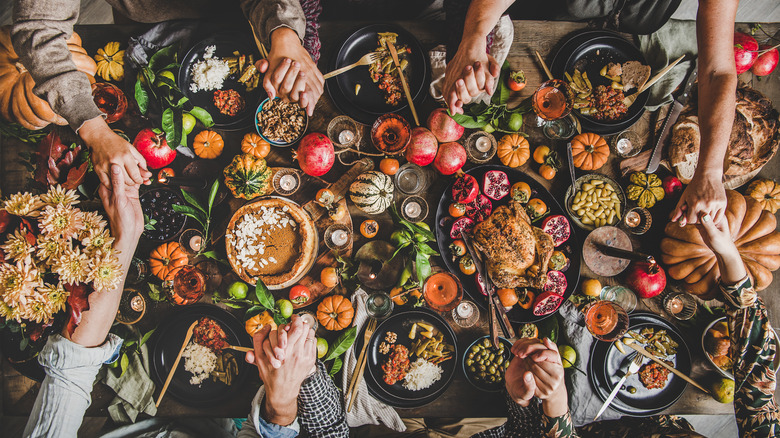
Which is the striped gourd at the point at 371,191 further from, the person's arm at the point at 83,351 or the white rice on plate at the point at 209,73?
the person's arm at the point at 83,351

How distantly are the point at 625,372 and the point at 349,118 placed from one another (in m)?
2.18

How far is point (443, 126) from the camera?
6.43ft

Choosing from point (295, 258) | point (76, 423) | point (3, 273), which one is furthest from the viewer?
point (295, 258)

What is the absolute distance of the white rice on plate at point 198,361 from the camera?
6.58 ft

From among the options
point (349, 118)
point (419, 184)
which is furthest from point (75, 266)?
point (419, 184)

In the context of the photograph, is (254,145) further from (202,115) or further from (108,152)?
(108,152)

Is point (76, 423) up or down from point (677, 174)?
down

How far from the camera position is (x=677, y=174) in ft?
6.81

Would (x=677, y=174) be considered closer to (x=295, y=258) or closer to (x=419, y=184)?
(x=419, y=184)

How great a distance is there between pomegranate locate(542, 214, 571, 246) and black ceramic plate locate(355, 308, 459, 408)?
2.59 feet

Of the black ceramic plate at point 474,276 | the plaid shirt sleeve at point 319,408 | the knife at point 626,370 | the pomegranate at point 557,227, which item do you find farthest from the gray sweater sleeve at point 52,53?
the knife at point 626,370

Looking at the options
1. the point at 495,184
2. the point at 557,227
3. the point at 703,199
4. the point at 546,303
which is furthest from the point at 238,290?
the point at 703,199

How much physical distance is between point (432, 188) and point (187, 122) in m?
1.45

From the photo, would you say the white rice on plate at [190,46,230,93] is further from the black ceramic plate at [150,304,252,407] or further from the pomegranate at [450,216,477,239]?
the pomegranate at [450,216,477,239]
